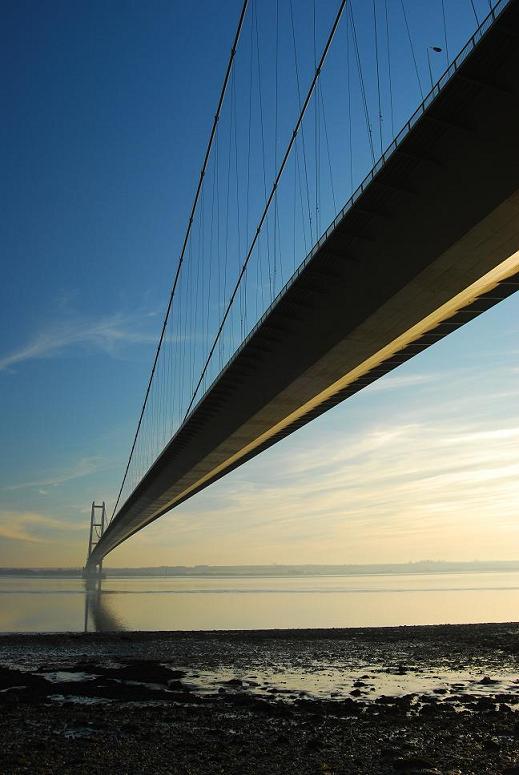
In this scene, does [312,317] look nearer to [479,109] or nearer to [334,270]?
[334,270]

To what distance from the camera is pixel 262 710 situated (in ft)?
37.8

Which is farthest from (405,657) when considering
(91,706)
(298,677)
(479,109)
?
(479,109)

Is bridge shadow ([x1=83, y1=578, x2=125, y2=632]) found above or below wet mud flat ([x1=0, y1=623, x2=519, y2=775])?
below

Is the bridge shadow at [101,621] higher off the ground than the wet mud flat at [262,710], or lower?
lower

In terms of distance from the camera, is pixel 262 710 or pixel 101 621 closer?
pixel 262 710

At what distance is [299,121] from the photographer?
29.7m

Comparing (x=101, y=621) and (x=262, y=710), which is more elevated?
(x=262, y=710)

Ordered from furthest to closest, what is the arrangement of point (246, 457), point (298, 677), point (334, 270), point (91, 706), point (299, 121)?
point (246, 457) < point (299, 121) < point (334, 270) < point (298, 677) < point (91, 706)

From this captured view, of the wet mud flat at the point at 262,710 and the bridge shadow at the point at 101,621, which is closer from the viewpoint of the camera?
the wet mud flat at the point at 262,710

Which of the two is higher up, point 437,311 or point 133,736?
point 437,311

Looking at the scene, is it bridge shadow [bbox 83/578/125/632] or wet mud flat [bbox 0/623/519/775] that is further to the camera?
bridge shadow [bbox 83/578/125/632]

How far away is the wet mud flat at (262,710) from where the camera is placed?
845cm

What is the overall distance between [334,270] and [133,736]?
509 inches

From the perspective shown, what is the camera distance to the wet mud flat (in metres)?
8.45
